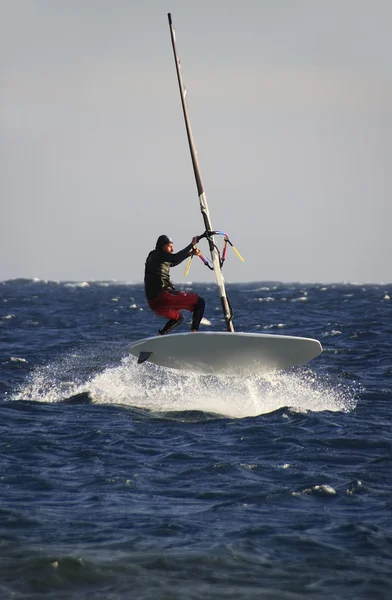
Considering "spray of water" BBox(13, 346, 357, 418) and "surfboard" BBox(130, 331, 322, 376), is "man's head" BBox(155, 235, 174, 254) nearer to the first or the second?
"surfboard" BBox(130, 331, 322, 376)

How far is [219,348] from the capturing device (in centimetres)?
1398

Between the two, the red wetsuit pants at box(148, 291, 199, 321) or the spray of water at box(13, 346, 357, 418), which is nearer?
the red wetsuit pants at box(148, 291, 199, 321)

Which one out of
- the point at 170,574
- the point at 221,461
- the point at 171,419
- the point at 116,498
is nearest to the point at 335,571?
the point at 170,574

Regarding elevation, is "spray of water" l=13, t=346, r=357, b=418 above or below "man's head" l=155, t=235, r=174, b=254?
below

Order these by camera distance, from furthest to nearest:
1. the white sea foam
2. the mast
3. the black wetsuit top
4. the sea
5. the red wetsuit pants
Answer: the white sea foam < the mast < the red wetsuit pants < the black wetsuit top < the sea

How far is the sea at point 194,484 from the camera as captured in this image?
7215 mm

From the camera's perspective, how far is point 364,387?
650 inches

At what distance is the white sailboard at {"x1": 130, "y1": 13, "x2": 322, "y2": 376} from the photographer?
13805 mm

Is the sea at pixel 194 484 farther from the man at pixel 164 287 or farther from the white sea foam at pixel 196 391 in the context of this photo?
the man at pixel 164 287

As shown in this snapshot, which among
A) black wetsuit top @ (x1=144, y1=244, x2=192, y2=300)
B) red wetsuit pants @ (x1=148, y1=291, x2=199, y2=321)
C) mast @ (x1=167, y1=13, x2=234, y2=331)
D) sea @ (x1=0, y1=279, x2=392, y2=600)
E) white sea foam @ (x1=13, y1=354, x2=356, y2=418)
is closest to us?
sea @ (x1=0, y1=279, x2=392, y2=600)

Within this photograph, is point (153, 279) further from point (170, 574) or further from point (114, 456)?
point (170, 574)

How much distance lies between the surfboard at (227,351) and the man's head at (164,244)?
1401mm

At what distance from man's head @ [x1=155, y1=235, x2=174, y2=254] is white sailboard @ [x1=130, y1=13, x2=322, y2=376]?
1.96 feet

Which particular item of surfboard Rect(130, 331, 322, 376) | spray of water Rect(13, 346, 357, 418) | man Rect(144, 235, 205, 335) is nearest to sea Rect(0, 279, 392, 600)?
spray of water Rect(13, 346, 357, 418)
